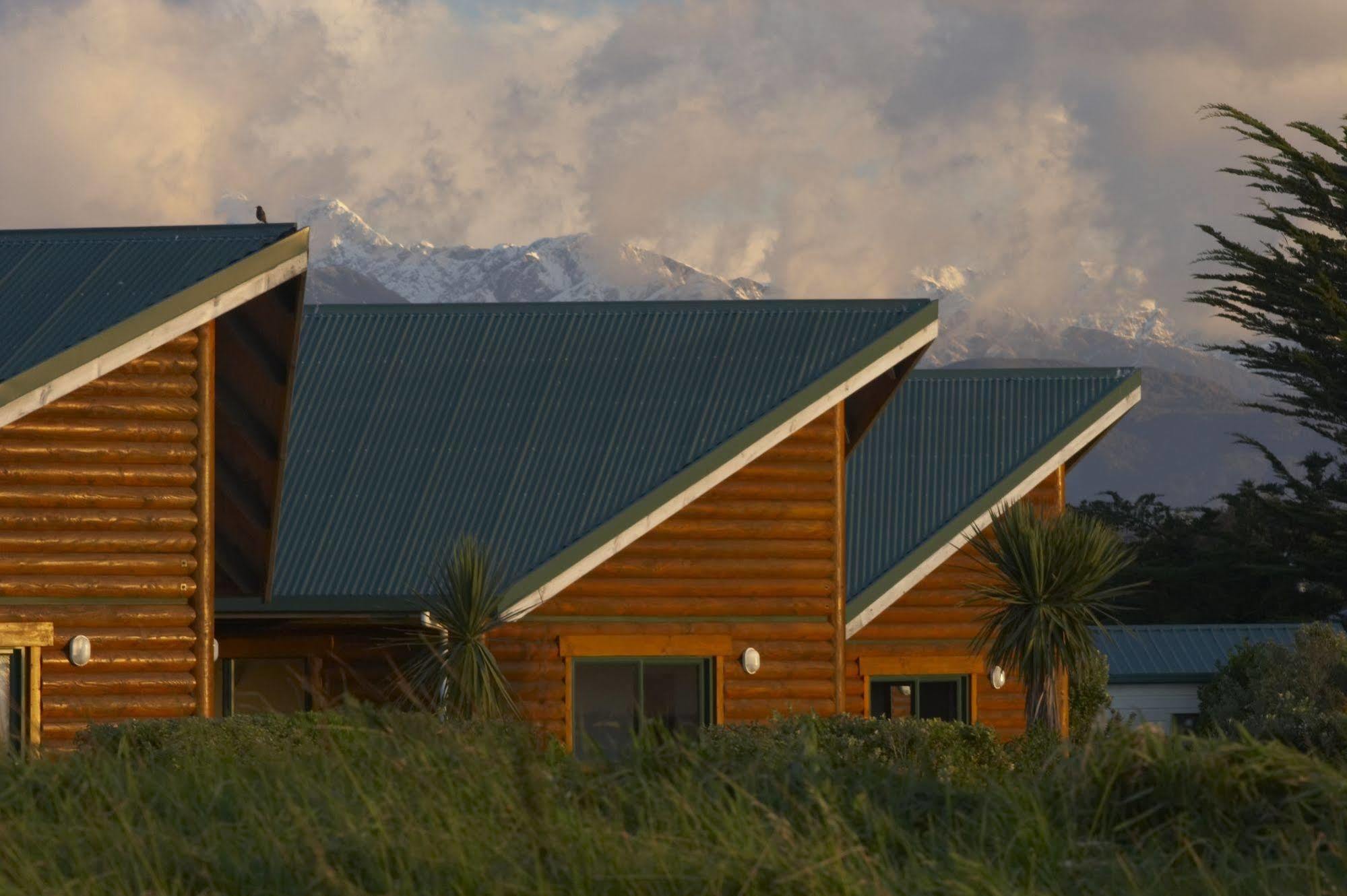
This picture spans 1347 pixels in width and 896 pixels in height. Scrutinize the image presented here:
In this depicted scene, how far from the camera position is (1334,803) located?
353 inches

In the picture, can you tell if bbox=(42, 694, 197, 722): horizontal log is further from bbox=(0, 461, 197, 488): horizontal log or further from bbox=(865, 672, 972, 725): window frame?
bbox=(865, 672, 972, 725): window frame

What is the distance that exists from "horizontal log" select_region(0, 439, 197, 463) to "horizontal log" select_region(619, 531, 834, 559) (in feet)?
19.1

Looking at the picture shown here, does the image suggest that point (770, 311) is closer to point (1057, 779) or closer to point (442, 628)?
point (442, 628)

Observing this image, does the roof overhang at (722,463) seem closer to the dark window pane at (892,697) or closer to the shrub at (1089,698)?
the dark window pane at (892,697)

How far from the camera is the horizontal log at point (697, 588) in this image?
2125 cm

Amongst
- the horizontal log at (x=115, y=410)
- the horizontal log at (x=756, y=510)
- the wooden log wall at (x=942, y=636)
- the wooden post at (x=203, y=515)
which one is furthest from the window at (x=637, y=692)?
the horizontal log at (x=115, y=410)

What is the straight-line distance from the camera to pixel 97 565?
55.1 ft

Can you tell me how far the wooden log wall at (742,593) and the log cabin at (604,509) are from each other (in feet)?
0.08

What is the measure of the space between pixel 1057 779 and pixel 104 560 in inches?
394

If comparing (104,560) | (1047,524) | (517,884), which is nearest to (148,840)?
(517,884)

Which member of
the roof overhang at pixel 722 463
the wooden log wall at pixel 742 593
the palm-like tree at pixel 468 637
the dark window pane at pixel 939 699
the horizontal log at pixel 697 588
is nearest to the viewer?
the palm-like tree at pixel 468 637

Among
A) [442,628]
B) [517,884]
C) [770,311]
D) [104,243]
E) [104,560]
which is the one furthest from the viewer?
[770,311]

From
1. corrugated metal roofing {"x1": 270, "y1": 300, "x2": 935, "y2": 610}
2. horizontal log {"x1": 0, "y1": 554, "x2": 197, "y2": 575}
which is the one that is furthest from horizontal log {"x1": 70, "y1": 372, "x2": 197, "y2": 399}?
corrugated metal roofing {"x1": 270, "y1": 300, "x2": 935, "y2": 610}

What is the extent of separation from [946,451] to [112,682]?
12805 millimetres
